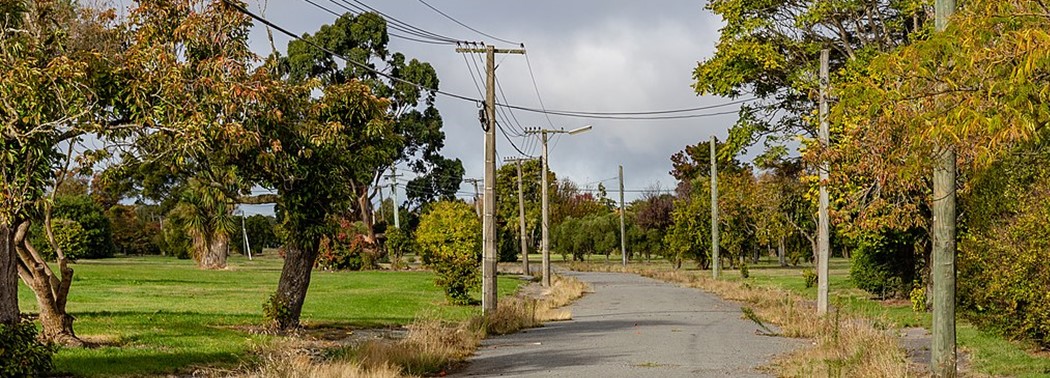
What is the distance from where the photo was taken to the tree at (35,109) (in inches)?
512

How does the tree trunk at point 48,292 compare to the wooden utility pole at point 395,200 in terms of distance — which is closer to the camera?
the tree trunk at point 48,292

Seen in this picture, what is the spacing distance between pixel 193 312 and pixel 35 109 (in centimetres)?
1303

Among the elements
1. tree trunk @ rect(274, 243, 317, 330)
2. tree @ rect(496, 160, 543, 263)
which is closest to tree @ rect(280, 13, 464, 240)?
tree @ rect(496, 160, 543, 263)

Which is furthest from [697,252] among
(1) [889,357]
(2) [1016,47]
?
(2) [1016,47]

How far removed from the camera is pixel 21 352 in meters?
12.6

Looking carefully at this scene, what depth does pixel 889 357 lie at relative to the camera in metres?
14.3

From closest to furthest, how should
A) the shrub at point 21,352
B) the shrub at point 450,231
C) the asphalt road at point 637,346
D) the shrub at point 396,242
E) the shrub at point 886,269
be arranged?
the shrub at point 21,352
the asphalt road at point 637,346
the shrub at point 886,269
the shrub at point 450,231
the shrub at point 396,242

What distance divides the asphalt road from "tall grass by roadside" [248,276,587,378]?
1.42 ft

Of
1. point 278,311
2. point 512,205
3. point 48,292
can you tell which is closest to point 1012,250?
point 278,311

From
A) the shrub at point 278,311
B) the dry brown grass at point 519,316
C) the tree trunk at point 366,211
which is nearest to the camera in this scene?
the shrub at point 278,311

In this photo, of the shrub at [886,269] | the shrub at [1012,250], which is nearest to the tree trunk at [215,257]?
the shrub at [886,269]

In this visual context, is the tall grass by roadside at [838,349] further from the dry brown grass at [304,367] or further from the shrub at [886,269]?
the shrub at [886,269]

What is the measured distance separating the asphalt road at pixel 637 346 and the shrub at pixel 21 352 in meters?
5.54

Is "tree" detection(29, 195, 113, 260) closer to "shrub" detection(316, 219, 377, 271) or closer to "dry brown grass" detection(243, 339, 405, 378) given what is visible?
"shrub" detection(316, 219, 377, 271)
